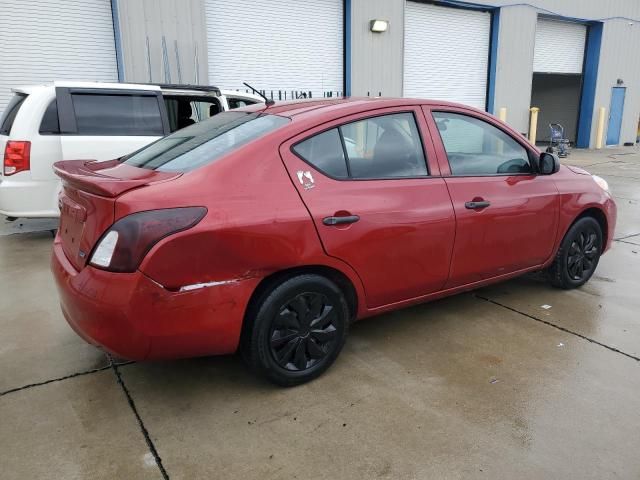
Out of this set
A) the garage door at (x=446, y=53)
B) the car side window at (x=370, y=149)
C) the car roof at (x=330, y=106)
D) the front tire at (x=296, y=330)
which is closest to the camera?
the front tire at (x=296, y=330)

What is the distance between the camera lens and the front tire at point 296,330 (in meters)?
2.68

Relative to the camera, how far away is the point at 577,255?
14.1 ft

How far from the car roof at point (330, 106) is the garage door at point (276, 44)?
807 cm

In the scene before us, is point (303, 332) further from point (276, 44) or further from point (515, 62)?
point (515, 62)

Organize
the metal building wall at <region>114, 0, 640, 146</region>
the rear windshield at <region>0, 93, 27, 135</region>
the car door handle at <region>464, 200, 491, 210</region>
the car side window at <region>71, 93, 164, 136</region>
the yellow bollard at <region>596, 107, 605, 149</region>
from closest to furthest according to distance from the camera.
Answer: the car door handle at <region>464, 200, 491, 210</region>, the rear windshield at <region>0, 93, 27, 135</region>, the car side window at <region>71, 93, 164, 136</region>, the metal building wall at <region>114, 0, 640, 146</region>, the yellow bollard at <region>596, 107, 605, 149</region>

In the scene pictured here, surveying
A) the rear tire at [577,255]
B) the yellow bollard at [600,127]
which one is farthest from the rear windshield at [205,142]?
the yellow bollard at [600,127]

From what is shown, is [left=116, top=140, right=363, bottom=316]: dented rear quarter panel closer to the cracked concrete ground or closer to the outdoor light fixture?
the cracked concrete ground

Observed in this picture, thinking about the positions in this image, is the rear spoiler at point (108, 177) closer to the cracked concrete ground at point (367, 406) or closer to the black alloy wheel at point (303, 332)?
the black alloy wheel at point (303, 332)

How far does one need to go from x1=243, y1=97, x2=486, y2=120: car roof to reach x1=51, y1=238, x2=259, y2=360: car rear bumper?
1.08m

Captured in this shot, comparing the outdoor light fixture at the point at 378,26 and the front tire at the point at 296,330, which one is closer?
the front tire at the point at 296,330

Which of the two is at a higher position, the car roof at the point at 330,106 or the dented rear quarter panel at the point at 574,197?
the car roof at the point at 330,106

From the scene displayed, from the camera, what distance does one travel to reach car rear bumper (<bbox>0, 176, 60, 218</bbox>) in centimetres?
565

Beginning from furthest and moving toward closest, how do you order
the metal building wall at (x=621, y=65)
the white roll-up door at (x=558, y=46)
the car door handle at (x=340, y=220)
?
the metal building wall at (x=621, y=65), the white roll-up door at (x=558, y=46), the car door handle at (x=340, y=220)

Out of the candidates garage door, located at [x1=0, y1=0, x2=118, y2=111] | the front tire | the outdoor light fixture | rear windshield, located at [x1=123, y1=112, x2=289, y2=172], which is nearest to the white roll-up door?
the outdoor light fixture
